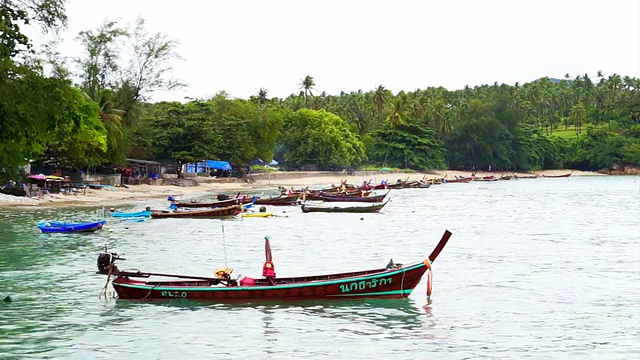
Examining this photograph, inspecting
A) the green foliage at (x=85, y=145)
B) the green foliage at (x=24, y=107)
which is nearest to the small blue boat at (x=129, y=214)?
the green foliage at (x=85, y=145)

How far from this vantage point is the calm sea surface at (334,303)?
17766mm

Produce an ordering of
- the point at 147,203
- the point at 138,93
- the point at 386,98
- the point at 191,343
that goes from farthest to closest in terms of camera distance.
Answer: the point at 386,98 → the point at 138,93 → the point at 147,203 → the point at 191,343

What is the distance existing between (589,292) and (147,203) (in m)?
44.5

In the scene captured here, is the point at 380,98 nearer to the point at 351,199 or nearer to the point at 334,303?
the point at 351,199

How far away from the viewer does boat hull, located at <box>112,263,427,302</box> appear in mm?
21172

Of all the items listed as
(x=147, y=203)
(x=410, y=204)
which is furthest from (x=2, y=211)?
(x=410, y=204)

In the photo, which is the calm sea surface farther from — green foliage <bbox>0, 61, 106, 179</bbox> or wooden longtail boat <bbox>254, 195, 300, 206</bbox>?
wooden longtail boat <bbox>254, 195, 300, 206</bbox>

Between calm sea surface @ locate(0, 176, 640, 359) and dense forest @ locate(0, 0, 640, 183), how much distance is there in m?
4.48

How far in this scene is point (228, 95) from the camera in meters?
102

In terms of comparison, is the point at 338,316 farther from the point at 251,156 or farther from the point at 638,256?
the point at 251,156

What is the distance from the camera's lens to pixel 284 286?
69.1 feet

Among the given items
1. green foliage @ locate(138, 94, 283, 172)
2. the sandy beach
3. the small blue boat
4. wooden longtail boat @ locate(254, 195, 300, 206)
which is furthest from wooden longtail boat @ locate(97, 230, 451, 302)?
green foliage @ locate(138, 94, 283, 172)

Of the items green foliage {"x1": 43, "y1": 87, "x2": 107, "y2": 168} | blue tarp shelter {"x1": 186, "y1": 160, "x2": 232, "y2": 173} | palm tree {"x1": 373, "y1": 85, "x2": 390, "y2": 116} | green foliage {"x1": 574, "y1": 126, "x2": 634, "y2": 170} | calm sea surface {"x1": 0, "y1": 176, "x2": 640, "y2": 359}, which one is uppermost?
palm tree {"x1": 373, "y1": 85, "x2": 390, "y2": 116}

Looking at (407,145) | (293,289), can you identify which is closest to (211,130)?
(407,145)
